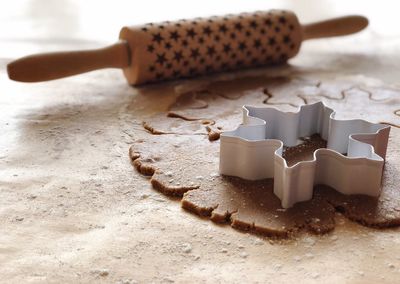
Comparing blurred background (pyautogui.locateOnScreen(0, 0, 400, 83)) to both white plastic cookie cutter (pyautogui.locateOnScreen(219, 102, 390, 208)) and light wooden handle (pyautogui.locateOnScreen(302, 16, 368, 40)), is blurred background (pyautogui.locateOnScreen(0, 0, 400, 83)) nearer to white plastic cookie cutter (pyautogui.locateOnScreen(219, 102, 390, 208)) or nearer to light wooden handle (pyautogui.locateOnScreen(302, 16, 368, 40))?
light wooden handle (pyautogui.locateOnScreen(302, 16, 368, 40))

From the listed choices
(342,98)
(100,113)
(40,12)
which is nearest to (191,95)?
(100,113)

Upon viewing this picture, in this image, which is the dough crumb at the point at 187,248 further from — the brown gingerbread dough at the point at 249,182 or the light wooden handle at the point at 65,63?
the light wooden handle at the point at 65,63

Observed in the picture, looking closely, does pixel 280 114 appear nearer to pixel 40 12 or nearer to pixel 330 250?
pixel 330 250

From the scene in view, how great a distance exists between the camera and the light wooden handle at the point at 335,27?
5.45 ft

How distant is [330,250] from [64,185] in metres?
0.46

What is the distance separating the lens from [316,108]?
109 cm

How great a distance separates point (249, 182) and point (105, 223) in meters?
0.25

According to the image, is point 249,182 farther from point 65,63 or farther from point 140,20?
point 140,20

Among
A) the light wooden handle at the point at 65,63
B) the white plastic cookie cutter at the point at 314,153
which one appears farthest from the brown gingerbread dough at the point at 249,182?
the light wooden handle at the point at 65,63

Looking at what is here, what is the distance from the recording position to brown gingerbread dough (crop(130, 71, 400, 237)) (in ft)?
2.93

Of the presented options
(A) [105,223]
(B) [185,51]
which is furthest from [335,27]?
(A) [105,223]

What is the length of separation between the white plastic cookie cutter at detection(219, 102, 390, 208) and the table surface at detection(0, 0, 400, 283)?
0.08m

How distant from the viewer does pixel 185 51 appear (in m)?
1.45

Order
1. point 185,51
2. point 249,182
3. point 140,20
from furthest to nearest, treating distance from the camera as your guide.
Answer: point 140,20 < point 185,51 < point 249,182
